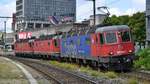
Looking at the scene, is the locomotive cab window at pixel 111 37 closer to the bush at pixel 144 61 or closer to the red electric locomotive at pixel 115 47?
the red electric locomotive at pixel 115 47

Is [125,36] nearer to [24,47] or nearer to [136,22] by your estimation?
[24,47]

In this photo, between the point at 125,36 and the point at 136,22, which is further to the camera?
the point at 136,22

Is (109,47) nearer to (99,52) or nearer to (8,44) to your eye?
(99,52)

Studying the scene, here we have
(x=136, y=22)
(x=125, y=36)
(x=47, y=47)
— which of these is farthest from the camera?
(x=136, y=22)

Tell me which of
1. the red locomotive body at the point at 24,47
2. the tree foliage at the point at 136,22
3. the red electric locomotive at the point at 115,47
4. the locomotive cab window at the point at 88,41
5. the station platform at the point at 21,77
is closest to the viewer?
the station platform at the point at 21,77

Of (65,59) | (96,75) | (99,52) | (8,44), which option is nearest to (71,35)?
(65,59)

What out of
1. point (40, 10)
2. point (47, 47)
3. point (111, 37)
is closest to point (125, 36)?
point (111, 37)

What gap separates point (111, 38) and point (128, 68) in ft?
7.45

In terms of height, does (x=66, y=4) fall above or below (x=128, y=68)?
above

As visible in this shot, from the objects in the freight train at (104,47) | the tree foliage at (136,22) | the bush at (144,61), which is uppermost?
the tree foliage at (136,22)

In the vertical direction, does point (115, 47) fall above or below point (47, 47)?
above

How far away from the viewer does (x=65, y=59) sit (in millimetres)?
44719

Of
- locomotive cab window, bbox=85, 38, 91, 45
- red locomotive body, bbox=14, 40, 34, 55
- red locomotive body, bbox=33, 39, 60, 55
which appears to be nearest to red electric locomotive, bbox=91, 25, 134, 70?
locomotive cab window, bbox=85, 38, 91, 45

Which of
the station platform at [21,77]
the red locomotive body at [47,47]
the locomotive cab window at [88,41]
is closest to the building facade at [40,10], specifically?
the red locomotive body at [47,47]
